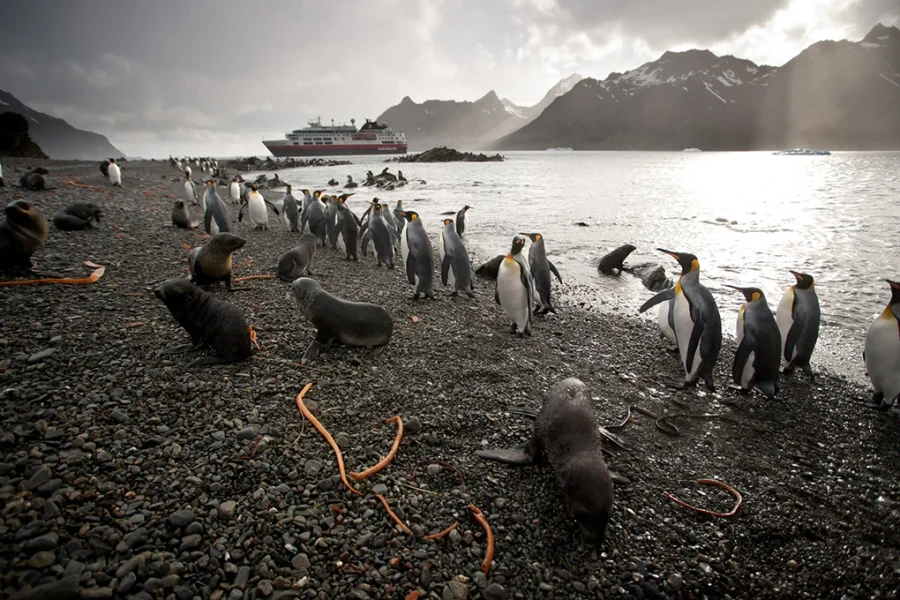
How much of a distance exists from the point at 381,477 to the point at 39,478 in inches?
81.3

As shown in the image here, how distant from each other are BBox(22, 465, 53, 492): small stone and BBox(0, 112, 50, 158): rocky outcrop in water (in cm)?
5058

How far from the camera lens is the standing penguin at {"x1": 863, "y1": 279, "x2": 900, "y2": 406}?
15.0ft

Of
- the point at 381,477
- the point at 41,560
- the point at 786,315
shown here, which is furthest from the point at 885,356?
the point at 41,560

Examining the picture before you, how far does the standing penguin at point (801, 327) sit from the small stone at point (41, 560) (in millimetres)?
6994

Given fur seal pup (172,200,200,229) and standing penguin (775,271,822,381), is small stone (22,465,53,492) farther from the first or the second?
fur seal pup (172,200,200,229)

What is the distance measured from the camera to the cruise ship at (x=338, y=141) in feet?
286

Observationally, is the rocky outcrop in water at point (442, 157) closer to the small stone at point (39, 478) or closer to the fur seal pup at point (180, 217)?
the fur seal pup at point (180, 217)

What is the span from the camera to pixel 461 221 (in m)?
14.3

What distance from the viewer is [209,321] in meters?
4.42

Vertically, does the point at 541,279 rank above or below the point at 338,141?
below

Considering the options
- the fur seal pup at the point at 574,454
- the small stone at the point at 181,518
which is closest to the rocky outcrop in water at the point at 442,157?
the fur seal pup at the point at 574,454

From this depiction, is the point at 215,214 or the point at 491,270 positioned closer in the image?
the point at 491,270

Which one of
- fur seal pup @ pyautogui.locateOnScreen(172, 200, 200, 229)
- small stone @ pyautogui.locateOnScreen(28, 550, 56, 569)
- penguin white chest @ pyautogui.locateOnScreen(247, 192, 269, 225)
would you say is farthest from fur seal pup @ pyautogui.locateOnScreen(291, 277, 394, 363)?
penguin white chest @ pyautogui.locateOnScreen(247, 192, 269, 225)

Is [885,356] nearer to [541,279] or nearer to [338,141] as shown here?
[541,279]
